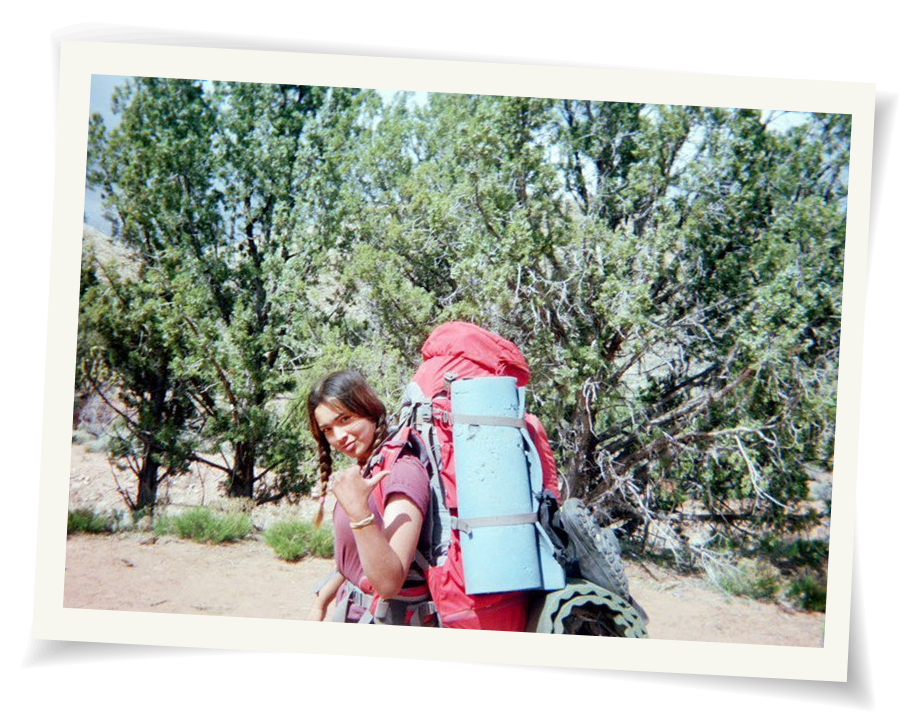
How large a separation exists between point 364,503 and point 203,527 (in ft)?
8.13

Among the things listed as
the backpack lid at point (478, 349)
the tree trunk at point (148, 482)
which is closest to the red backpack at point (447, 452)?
the backpack lid at point (478, 349)

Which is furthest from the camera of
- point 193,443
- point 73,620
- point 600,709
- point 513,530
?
point 193,443

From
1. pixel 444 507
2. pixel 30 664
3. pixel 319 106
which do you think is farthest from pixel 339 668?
pixel 319 106

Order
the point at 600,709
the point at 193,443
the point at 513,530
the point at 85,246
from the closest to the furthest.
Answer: the point at 513,530 → the point at 600,709 → the point at 85,246 → the point at 193,443

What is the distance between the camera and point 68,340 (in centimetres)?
415

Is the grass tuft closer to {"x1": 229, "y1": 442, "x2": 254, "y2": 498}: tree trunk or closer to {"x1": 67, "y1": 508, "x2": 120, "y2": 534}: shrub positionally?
{"x1": 229, "y1": 442, "x2": 254, "y2": 498}: tree trunk

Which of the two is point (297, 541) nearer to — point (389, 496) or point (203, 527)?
point (203, 527)

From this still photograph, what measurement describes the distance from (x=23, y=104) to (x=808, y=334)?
5116mm

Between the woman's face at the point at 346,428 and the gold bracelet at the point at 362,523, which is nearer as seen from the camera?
the gold bracelet at the point at 362,523

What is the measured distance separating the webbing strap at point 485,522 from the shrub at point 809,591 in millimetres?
2405

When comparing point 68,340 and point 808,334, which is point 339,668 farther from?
point 808,334

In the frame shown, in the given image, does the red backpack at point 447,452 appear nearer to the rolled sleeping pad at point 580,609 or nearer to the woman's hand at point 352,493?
the rolled sleeping pad at point 580,609

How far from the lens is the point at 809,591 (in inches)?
177

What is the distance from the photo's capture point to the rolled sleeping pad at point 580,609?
10.5 ft
